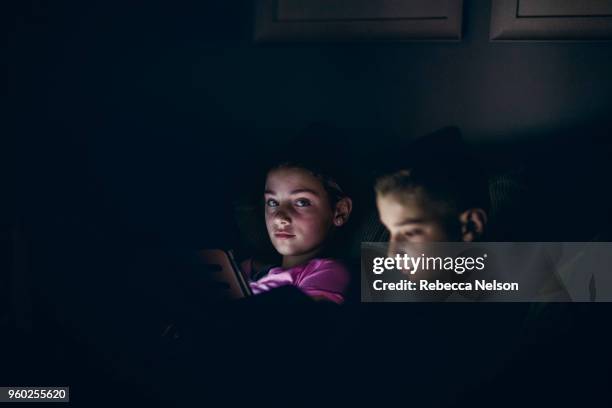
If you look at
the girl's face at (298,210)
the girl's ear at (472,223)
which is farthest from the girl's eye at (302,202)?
the girl's ear at (472,223)

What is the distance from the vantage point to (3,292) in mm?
1124

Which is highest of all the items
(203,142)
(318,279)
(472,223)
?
(203,142)

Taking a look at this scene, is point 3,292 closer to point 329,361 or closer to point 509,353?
point 329,361

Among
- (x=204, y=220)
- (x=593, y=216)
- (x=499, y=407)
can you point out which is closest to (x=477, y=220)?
(x=593, y=216)

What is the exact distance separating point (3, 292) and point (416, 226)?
927 mm

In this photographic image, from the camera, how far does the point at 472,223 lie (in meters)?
1.00

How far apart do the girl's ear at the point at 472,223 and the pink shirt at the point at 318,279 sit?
253 millimetres

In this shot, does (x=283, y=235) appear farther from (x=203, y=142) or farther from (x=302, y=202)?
(x=203, y=142)

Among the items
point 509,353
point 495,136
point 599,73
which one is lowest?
point 509,353

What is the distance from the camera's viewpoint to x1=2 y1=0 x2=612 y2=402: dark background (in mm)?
1025

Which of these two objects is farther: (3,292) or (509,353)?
(3,292)

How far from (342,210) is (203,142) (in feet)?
1.20

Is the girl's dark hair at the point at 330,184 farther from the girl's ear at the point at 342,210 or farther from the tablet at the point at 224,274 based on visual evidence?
the tablet at the point at 224,274

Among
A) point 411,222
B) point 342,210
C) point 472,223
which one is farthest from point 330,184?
point 472,223
